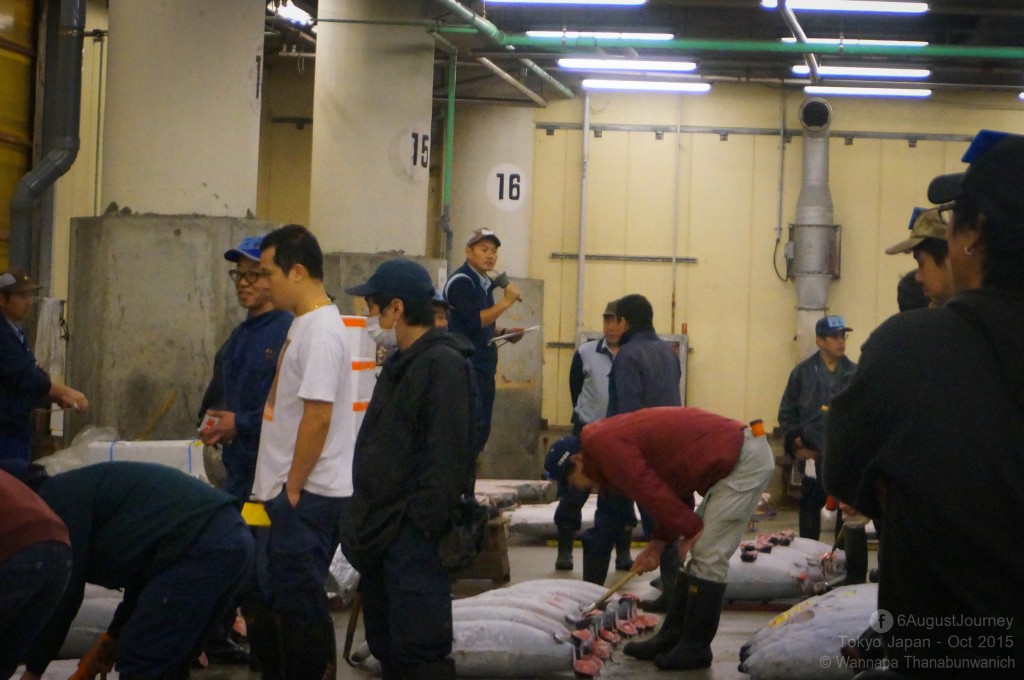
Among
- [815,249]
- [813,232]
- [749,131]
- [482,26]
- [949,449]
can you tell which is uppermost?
[482,26]

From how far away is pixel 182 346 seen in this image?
8.00m

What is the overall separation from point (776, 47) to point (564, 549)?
585 centimetres

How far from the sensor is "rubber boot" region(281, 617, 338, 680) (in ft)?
15.3

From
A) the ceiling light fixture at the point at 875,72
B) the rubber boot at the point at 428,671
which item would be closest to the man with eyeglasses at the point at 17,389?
the rubber boot at the point at 428,671

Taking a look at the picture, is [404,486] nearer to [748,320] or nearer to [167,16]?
[167,16]

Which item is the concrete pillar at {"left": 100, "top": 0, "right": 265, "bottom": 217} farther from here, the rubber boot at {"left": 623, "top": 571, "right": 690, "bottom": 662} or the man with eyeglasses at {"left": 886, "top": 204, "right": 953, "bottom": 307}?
the man with eyeglasses at {"left": 886, "top": 204, "right": 953, "bottom": 307}

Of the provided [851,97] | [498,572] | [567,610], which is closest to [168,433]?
[498,572]

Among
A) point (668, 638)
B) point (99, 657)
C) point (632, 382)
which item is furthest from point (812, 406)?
point (99, 657)

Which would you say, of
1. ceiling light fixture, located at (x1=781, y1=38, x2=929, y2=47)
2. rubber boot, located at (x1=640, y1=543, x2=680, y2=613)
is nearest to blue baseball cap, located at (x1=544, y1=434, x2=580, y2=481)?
rubber boot, located at (x1=640, y1=543, x2=680, y2=613)

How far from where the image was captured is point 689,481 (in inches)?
241

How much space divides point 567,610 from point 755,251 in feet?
34.0

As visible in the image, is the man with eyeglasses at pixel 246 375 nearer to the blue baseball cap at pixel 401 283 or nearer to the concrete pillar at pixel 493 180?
the blue baseball cap at pixel 401 283

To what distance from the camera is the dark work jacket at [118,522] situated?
12.3 ft

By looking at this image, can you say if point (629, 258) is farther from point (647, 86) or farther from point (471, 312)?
point (471, 312)
